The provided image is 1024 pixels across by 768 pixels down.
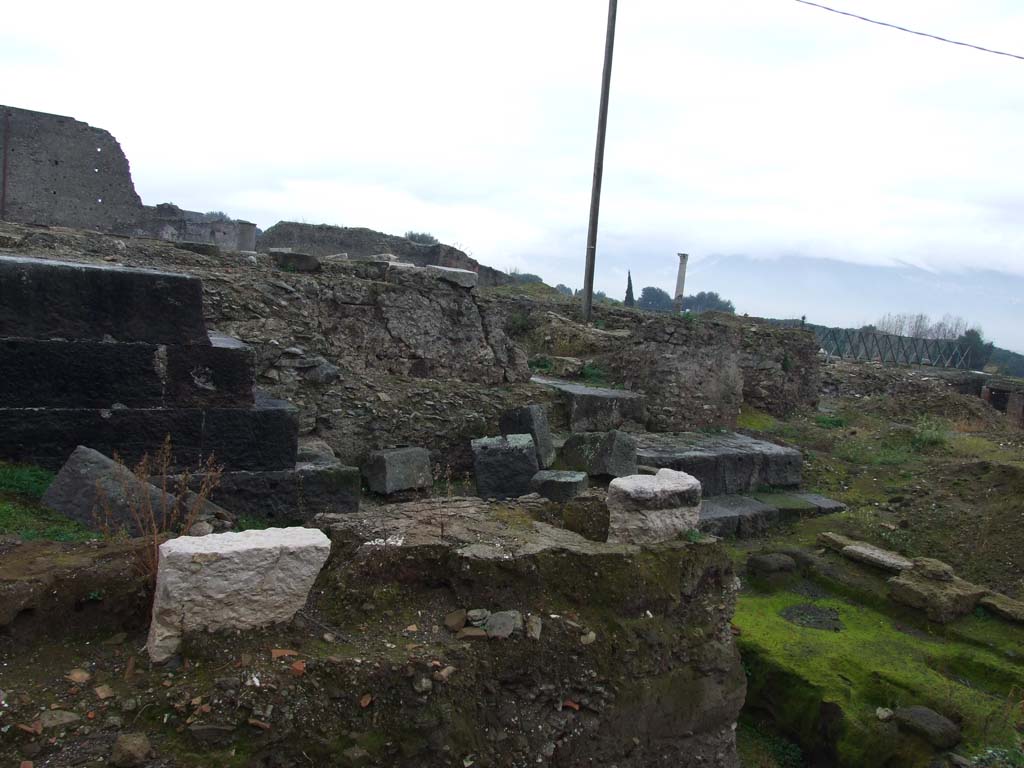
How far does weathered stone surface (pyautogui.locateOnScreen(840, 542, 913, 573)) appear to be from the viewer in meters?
5.78

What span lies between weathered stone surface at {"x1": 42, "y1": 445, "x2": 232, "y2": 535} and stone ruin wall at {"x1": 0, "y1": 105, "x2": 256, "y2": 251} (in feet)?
36.2

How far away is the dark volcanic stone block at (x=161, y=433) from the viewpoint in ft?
13.6

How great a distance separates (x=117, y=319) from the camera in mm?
4387

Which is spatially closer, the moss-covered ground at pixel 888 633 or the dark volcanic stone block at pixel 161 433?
the moss-covered ground at pixel 888 633

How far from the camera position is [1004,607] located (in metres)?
5.09

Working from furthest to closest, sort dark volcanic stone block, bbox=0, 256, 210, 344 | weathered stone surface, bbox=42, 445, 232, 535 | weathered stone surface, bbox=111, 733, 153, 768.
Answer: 1. dark volcanic stone block, bbox=0, 256, 210, 344
2. weathered stone surface, bbox=42, 445, 232, 535
3. weathered stone surface, bbox=111, 733, 153, 768

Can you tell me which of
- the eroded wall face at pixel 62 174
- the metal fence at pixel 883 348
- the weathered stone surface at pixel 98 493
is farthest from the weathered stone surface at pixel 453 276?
the metal fence at pixel 883 348

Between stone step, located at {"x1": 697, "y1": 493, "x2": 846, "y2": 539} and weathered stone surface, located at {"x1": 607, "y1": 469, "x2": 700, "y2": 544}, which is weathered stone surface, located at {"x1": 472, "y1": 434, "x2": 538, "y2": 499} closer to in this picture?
stone step, located at {"x1": 697, "y1": 493, "x2": 846, "y2": 539}

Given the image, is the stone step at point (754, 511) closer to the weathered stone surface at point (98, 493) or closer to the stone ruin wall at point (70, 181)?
the weathered stone surface at point (98, 493)

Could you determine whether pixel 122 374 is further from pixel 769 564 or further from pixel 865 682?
pixel 769 564

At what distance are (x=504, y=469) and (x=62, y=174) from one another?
1400 centimetres

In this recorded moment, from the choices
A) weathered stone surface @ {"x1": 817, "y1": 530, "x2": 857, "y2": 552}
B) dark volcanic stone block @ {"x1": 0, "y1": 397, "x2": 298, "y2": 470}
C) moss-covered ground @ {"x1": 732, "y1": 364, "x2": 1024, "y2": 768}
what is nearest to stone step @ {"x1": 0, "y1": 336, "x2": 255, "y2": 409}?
dark volcanic stone block @ {"x1": 0, "y1": 397, "x2": 298, "y2": 470}

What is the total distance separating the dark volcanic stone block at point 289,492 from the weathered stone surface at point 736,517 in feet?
11.6

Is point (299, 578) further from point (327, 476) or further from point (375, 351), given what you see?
point (375, 351)
